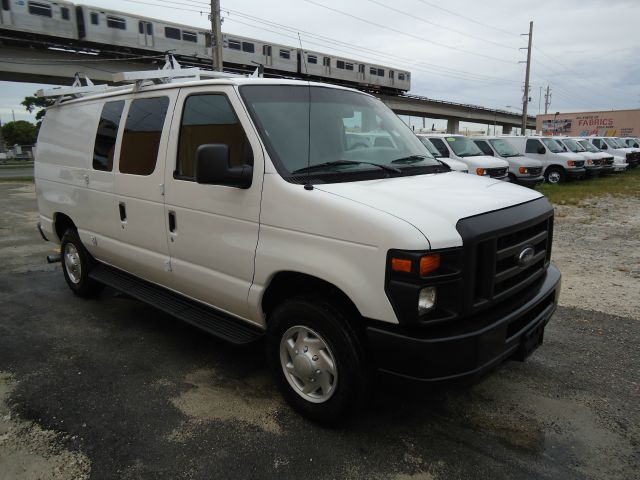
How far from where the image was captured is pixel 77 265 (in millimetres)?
5488

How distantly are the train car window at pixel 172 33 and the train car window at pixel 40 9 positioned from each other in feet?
18.8

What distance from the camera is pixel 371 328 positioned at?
8.30ft

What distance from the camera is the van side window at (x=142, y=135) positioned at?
3876 mm

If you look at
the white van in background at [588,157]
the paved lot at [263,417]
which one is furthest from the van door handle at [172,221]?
the white van in background at [588,157]

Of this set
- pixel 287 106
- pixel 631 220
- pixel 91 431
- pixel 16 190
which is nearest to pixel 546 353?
pixel 287 106

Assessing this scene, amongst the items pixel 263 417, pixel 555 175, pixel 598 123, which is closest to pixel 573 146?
pixel 555 175

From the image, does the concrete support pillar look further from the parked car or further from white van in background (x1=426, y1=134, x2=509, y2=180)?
white van in background (x1=426, y1=134, x2=509, y2=180)

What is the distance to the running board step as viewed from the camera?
3337 millimetres

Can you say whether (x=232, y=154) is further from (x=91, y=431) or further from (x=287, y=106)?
(x=91, y=431)

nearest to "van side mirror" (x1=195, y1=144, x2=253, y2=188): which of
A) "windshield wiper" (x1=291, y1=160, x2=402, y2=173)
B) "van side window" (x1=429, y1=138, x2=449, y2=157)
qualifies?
"windshield wiper" (x1=291, y1=160, x2=402, y2=173)

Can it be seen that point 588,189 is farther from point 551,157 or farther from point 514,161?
point 514,161

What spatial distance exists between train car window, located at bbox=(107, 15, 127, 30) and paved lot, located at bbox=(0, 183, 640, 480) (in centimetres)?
2523

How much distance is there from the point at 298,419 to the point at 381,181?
1.64m

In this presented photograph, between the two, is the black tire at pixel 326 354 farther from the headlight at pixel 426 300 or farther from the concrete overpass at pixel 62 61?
the concrete overpass at pixel 62 61
